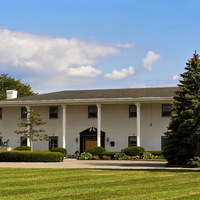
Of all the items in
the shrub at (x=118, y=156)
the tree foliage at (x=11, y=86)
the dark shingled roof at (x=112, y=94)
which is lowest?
the shrub at (x=118, y=156)

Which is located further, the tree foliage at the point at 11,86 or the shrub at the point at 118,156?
the tree foliage at the point at 11,86

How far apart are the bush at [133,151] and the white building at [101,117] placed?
1667 millimetres

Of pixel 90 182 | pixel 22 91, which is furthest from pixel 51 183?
pixel 22 91

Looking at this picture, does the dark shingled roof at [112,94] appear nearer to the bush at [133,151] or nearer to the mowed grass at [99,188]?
the bush at [133,151]

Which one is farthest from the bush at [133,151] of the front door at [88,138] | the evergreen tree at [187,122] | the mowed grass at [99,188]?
the mowed grass at [99,188]

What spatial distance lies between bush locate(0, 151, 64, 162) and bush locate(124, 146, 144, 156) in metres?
8.30

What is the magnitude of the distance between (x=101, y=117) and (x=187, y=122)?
1864cm

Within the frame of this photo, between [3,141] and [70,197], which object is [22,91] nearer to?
[3,141]

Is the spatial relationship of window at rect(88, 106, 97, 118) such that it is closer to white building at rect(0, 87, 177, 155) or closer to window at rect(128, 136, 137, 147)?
white building at rect(0, 87, 177, 155)

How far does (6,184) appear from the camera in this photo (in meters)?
15.4

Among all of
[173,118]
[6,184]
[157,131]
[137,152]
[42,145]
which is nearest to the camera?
[6,184]

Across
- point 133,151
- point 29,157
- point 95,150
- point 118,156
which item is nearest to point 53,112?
point 95,150

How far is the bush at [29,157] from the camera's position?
3288cm

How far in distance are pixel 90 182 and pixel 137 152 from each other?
23.9m
